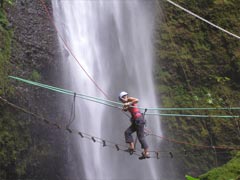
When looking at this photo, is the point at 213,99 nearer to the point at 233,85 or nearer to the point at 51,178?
the point at 233,85

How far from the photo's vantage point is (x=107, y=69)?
1099 cm

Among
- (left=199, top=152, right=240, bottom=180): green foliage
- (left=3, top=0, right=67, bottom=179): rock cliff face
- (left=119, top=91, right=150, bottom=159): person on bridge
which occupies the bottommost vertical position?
(left=199, top=152, right=240, bottom=180): green foliage

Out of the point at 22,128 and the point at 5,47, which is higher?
the point at 5,47

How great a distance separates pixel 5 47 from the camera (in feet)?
26.4

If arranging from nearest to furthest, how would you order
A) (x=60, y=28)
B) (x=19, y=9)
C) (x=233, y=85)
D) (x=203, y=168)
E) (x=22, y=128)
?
1. (x=22, y=128)
2. (x=19, y=9)
3. (x=60, y=28)
4. (x=203, y=168)
5. (x=233, y=85)

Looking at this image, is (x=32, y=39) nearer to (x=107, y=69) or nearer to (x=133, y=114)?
(x=107, y=69)

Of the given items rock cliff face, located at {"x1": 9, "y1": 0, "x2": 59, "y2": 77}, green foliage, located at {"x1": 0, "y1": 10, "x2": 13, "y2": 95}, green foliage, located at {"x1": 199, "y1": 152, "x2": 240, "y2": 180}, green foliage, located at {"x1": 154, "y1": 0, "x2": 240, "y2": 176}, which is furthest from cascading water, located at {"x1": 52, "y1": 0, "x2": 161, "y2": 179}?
green foliage, located at {"x1": 199, "y1": 152, "x2": 240, "y2": 180}

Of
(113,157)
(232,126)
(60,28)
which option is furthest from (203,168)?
(60,28)

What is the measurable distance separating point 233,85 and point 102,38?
398 cm

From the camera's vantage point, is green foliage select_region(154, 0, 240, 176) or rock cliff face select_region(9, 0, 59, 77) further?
green foliage select_region(154, 0, 240, 176)

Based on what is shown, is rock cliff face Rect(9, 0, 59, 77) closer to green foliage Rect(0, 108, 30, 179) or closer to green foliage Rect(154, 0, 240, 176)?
green foliage Rect(0, 108, 30, 179)

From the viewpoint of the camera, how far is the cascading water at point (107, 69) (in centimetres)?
969

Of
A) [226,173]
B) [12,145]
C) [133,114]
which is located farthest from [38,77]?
[226,173]

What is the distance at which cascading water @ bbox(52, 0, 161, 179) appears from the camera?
31.8 ft
